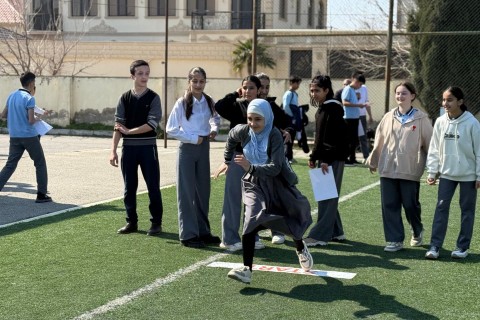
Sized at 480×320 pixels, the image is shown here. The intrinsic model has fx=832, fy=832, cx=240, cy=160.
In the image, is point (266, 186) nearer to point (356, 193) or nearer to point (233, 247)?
point (233, 247)

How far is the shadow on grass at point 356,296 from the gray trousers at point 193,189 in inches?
79.1

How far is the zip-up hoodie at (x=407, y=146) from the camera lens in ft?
28.1

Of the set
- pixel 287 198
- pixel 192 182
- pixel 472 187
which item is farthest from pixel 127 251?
pixel 472 187

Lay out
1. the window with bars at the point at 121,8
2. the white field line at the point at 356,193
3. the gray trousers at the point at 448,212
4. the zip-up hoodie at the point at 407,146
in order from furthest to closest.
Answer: the window with bars at the point at 121,8
the white field line at the point at 356,193
the zip-up hoodie at the point at 407,146
the gray trousers at the point at 448,212

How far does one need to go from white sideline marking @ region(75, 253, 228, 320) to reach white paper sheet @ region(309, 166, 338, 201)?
1230 millimetres

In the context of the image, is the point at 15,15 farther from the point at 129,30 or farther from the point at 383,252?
the point at 383,252

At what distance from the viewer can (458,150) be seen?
8148 mm

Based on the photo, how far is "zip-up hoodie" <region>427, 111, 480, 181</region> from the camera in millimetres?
8125

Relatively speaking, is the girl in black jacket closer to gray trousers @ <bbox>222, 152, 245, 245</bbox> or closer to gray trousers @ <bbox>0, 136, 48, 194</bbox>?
Answer: gray trousers @ <bbox>222, 152, 245, 245</bbox>

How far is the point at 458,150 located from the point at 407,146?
1.95 ft

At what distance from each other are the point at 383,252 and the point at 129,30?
37.1 meters

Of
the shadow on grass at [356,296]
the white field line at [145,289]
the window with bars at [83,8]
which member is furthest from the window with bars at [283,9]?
the shadow on grass at [356,296]

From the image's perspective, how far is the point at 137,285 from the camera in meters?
7.12

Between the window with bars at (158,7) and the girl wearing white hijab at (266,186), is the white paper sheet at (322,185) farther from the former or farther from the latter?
the window with bars at (158,7)
